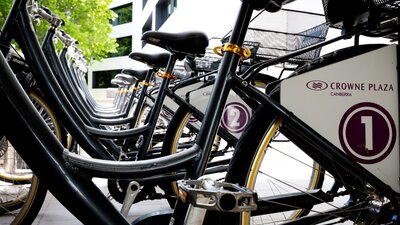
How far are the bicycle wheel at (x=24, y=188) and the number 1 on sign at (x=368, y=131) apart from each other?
1.33m

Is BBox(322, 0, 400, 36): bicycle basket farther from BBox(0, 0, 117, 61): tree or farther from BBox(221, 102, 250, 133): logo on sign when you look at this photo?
BBox(0, 0, 117, 61): tree

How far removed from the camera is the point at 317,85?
1258mm

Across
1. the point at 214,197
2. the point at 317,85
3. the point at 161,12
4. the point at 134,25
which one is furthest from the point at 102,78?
the point at 214,197

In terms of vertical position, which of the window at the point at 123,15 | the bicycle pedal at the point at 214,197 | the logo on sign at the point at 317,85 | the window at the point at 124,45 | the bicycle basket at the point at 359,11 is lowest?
the window at the point at 124,45

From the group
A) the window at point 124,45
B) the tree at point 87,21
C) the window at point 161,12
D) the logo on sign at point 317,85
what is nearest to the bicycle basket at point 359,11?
the logo on sign at point 317,85

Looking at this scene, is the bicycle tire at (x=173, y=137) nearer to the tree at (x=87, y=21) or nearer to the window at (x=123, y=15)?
the tree at (x=87, y=21)

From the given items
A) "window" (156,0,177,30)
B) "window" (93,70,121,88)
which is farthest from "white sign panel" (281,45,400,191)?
"window" (93,70,121,88)

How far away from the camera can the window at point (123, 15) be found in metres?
26.2

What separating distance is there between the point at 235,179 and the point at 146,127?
1115 mm

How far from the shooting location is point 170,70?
84.1 inches

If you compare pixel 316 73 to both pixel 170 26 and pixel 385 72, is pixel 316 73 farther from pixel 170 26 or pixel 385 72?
pixel 170 26

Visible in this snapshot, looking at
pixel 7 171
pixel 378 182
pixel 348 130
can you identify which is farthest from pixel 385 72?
pixel 7 171

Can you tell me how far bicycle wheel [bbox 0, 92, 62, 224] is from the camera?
1810 millimetres

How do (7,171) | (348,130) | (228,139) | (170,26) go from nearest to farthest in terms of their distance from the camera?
(348,130) → (7,171) → (228,139) → (170,26)
